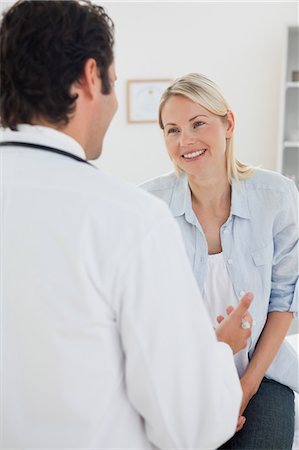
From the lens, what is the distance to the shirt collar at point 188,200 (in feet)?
4.92

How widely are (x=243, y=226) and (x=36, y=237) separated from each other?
833 mm

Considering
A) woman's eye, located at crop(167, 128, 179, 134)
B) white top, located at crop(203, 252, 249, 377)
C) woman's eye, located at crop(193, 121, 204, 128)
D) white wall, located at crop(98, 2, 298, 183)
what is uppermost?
white wall, located at crop(98, 2, 298, 183)

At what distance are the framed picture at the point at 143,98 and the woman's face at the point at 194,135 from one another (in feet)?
9.71

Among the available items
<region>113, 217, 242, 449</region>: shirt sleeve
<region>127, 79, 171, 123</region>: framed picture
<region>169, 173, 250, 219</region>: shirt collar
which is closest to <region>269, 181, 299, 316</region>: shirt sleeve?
<region>169, 173, 250, 219</region>: shirt collar

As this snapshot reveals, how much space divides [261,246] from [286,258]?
9 centimetres

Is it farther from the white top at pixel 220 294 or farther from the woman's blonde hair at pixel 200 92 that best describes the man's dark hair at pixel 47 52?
the white top at pixel 220 294

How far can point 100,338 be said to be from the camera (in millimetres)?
806

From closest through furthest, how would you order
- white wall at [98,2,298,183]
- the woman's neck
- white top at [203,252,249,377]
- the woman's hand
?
the woman's hand, white top at [203,252,249,377], the woman's neck, white wall at [98,2,298,183]

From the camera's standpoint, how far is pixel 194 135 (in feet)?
4.93

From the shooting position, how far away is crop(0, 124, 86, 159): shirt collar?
0.83 meters

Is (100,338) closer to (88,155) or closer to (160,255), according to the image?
(160,255)

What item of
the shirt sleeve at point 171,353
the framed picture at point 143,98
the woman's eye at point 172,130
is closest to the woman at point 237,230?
the woman's eye at point 172,130

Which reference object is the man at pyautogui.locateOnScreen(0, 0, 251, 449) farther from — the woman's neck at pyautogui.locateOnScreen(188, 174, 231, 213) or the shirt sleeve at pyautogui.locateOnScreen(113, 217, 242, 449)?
the woman's neck at pyautogui.locateOnScreen(188, 174, 231, 213)

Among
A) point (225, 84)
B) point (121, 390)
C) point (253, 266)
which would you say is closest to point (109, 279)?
point (121, 390)
